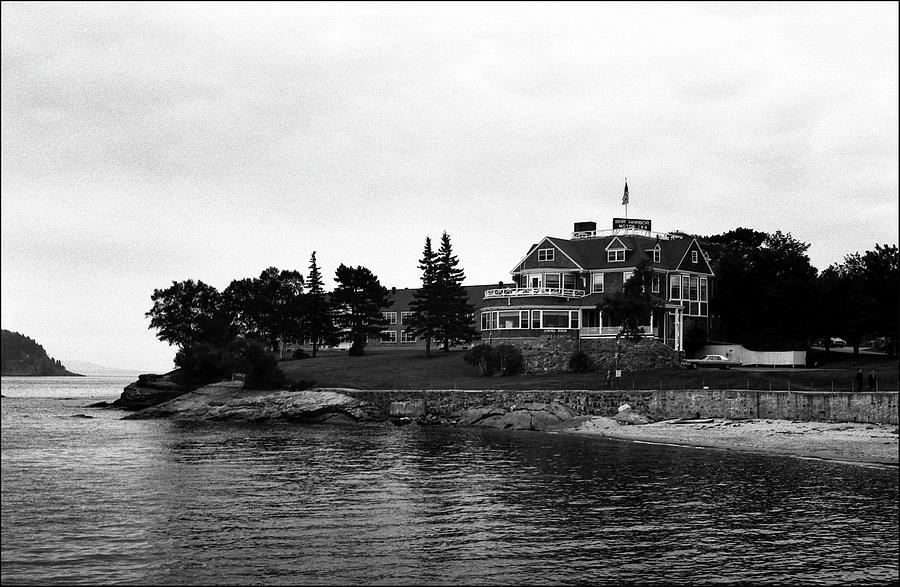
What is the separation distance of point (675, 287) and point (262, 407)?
4487 cm

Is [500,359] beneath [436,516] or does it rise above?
above

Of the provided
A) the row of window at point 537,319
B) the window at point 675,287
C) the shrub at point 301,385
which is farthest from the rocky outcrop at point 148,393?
the window at point 675,287

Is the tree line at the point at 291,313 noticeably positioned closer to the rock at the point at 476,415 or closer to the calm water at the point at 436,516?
the rock at the point at 476,415

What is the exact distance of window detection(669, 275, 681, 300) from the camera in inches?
3762

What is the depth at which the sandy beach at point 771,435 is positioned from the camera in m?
48.9

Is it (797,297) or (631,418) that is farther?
(797,297)

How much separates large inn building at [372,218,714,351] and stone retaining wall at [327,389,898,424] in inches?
645

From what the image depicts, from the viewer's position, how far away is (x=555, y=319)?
90.1 meters

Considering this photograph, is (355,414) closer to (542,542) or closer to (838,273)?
(542,542)

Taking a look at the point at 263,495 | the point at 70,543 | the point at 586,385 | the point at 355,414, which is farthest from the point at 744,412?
the point at 70,543

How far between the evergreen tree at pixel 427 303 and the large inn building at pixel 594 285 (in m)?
10.3

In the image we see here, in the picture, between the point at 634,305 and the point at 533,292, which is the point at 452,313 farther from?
the point at 634,305

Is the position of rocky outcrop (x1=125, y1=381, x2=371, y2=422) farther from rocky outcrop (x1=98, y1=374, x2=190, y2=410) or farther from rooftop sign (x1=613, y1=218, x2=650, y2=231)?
rooftop sign (x1=613, y1=218, x2=650, y2=231)

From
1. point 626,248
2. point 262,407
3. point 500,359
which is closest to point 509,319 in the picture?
point 500,359
